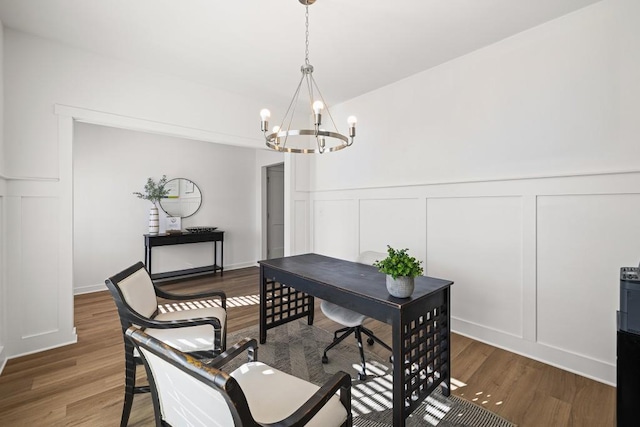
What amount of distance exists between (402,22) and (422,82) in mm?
963

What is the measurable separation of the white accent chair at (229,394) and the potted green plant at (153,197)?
12.7 ft

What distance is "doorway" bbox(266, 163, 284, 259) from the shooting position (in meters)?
6.05

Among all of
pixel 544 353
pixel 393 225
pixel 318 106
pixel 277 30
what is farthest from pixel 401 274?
pixel 277 30

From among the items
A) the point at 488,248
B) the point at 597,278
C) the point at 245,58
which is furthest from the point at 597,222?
the point at 245,58

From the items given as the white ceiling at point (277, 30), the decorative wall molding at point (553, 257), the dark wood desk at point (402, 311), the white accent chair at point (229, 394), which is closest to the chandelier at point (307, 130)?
the white ceiling at point (277, 30)

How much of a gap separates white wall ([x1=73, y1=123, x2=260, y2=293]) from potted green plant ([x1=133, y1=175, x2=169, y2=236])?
0.10m

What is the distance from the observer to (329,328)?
2965 mm

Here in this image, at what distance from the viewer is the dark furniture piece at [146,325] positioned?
63.4 inches

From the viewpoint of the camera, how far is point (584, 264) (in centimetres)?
218

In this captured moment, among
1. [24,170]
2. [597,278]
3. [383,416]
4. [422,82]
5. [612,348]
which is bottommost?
[383,416]

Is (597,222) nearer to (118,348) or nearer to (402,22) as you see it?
(402,22)

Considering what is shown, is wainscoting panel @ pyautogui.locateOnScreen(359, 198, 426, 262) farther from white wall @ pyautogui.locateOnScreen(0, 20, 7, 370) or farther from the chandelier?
white wall @ pyautogui.locateOnScreen(0, 20, 7, 370)

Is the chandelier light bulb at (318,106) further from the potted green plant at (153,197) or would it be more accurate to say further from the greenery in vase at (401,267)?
the potted green plant at (153,197)

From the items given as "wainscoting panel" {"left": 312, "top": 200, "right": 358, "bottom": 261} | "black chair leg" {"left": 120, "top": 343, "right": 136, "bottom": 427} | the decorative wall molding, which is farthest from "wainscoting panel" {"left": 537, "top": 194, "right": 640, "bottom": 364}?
"black chair leg" {"left": 120, "top": 343, "right": 136, "bottom": 427}
